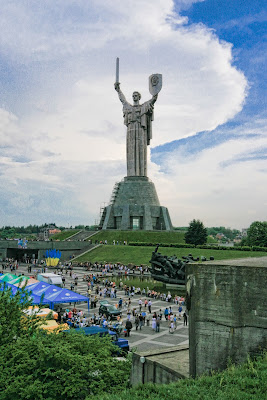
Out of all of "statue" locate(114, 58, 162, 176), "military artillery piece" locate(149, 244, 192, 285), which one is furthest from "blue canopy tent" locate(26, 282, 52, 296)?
"statue" locate(114, 58, 162, 176)

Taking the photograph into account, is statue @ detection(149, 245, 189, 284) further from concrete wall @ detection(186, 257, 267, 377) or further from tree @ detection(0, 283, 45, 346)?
concrete wall @ detection(186, 257, 267, 377)

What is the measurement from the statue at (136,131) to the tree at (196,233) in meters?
17.9

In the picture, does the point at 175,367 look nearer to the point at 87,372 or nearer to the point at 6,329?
the point at 87,372

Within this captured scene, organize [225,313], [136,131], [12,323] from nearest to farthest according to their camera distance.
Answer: [225,313] < [12,323] < [136,131]

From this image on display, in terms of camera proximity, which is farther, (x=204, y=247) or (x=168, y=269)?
(x=204, y=247)

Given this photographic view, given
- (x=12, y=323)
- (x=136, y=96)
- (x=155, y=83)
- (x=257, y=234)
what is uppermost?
(x=155, y=83)

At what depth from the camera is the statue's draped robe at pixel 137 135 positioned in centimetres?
6662

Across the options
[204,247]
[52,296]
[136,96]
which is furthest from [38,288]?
[136,96]

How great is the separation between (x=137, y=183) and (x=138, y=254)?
2145cm

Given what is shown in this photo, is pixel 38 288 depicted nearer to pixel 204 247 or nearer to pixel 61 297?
pixel 61 297

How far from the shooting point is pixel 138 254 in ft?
157

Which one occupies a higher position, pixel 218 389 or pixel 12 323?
pixel 12 323

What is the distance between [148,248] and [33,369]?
137 feet

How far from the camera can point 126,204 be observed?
6569cm
